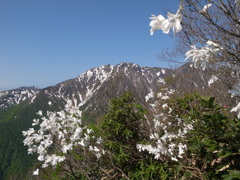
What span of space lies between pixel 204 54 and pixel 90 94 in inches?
287

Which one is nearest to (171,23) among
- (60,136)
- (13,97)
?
(60,136)

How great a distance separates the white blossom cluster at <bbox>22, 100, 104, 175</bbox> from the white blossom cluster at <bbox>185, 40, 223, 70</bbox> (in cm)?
171

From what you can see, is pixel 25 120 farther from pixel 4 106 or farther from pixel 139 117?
pixel 139 117

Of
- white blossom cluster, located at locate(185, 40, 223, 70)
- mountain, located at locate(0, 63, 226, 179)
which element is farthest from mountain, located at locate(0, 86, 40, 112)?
white blossom cluster, located at locate(185, 40, 223, 70)

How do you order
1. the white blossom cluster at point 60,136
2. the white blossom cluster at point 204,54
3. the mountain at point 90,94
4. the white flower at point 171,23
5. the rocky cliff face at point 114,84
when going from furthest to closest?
the rocky cliff face at point 114,84 → the mountain at point 90,94 → the white blossom cluster at point 60,136 → the white blossom cluster at point 204,54 → the white flower at point 171,23

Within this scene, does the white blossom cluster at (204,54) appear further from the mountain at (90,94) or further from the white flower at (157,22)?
the mountain at (90,94)

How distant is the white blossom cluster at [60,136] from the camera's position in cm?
268

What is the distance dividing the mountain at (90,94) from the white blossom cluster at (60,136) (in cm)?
21

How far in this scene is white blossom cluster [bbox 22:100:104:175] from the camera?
268 cm

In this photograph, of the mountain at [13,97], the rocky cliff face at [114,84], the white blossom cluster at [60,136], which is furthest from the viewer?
the mountain at [13,97]

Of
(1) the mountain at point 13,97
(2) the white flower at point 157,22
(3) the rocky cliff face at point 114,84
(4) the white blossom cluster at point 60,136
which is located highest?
(1) the mountain at point 13,97

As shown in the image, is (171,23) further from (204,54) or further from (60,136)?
(60,136)

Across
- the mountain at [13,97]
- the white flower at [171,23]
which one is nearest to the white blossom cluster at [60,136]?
the white flower at [171,23]

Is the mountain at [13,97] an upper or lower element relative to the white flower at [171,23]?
upper
